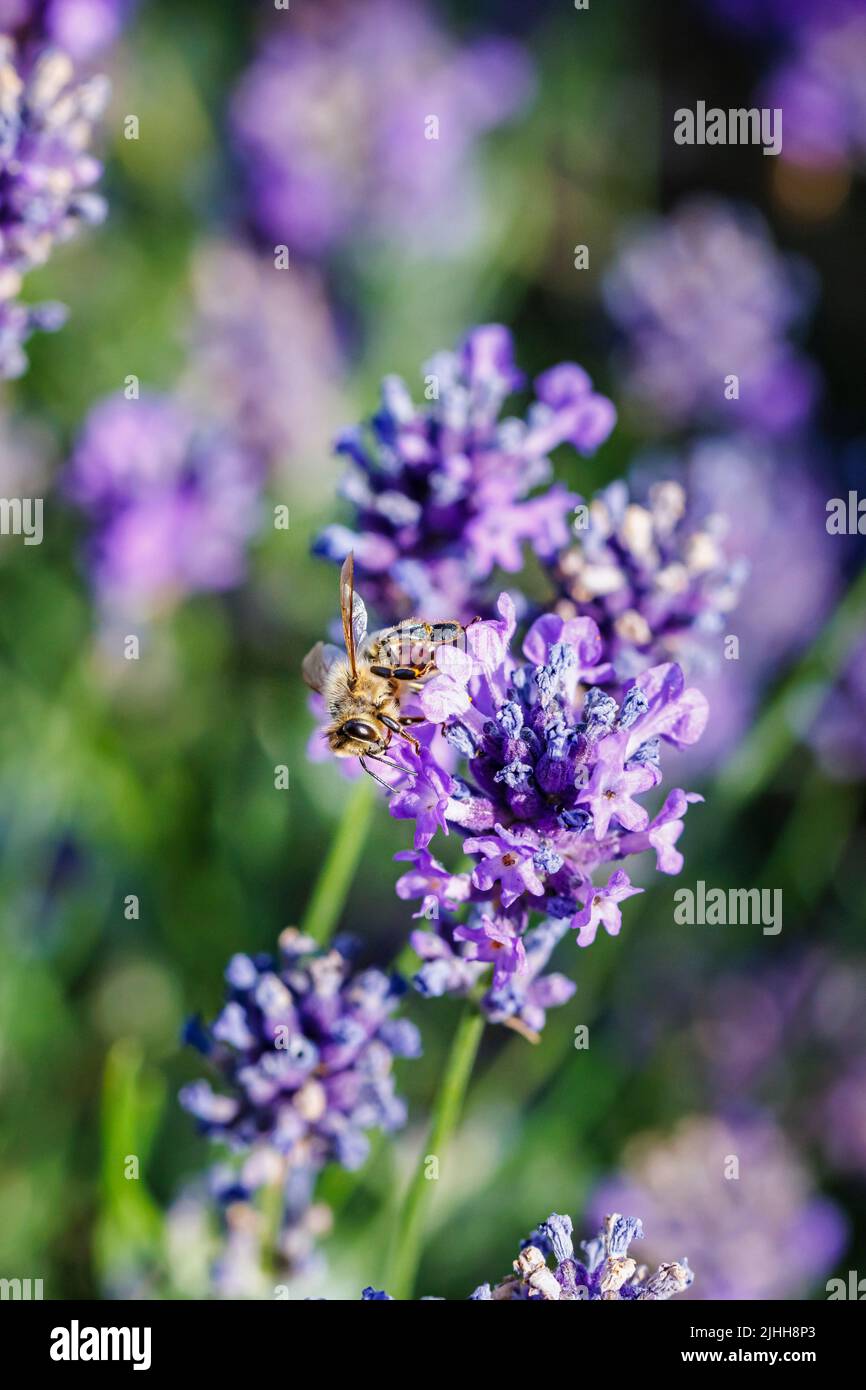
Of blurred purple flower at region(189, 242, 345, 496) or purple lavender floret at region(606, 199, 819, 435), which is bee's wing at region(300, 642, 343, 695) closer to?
blurred purple flower at region(189, 242, 345, 496)

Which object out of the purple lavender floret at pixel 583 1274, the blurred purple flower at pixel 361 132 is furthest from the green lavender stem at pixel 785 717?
the blurred purple flower at pixel 361 132

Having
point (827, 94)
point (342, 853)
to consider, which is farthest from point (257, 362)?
point (827, 94)

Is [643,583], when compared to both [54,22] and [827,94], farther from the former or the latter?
[827,94]

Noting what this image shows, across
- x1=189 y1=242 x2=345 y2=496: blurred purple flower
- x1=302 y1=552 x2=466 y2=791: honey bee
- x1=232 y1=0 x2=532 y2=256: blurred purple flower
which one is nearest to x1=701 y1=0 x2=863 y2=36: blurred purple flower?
x1=232 y1=0 x2=532 y2=256: blurred purple flower

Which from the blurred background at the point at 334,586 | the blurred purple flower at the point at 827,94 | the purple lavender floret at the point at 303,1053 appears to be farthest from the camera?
the blurred purple flower at the point at 827,94

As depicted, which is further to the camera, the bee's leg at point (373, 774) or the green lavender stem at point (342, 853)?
the green lavender stem at point (342, 853)

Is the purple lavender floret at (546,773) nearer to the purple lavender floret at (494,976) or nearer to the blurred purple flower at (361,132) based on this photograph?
the purple lavender floret at (494,976)
